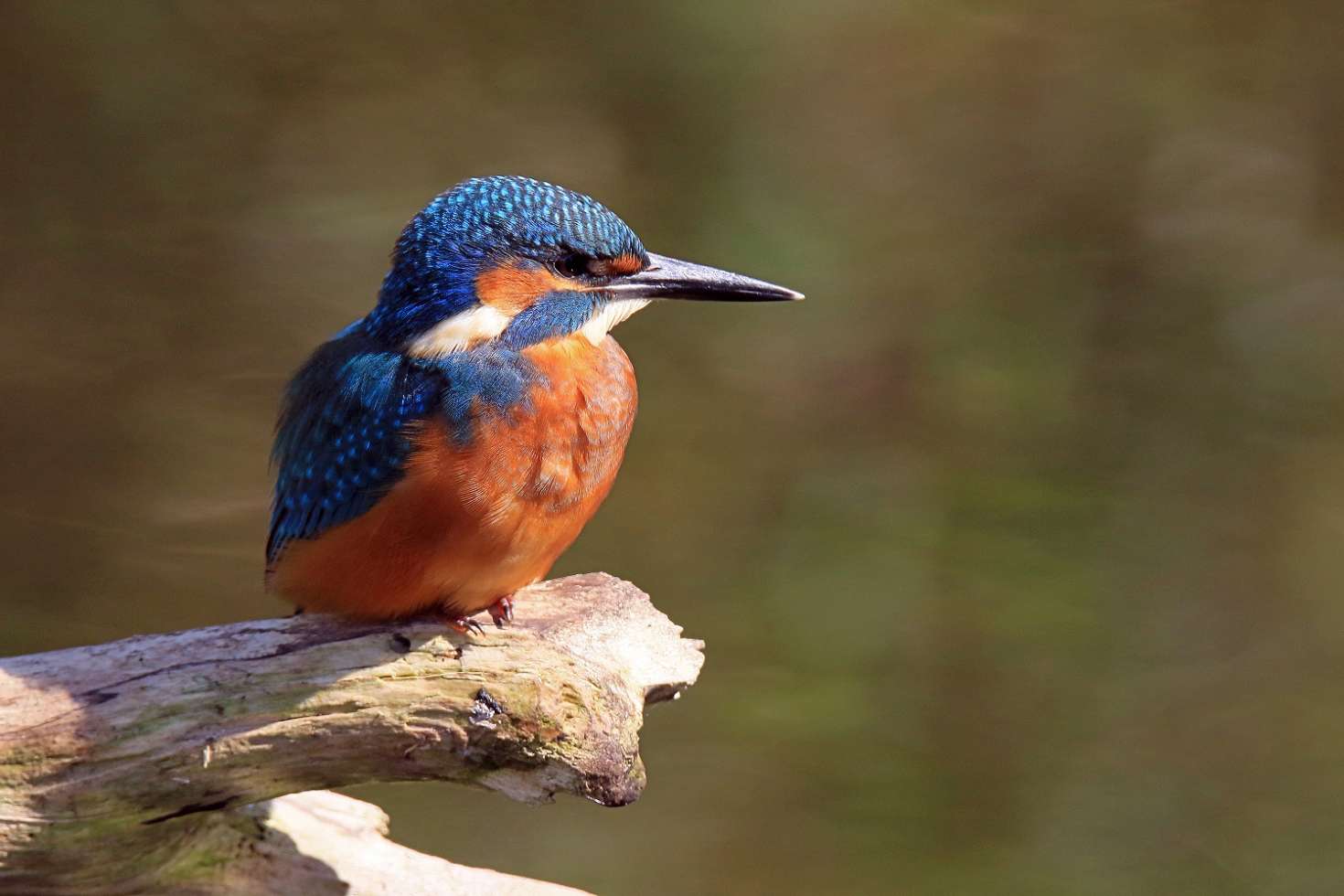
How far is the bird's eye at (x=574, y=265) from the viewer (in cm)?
216

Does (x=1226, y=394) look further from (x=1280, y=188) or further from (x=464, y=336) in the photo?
(x=464, y=336)

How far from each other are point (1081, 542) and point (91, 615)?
2834 mm

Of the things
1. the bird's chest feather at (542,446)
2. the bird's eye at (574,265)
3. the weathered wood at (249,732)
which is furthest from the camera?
the bird's eye at (574,265)

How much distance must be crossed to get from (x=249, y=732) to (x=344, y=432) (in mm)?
484

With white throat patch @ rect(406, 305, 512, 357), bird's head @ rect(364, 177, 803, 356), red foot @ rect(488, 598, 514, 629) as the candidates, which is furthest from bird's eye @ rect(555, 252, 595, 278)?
red foot @ rect(488, 598, 514, 629)

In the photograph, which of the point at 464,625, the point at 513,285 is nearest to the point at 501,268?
the point at 513,285

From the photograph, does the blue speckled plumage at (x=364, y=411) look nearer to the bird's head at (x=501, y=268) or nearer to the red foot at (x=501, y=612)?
the bird's head at (x=501, y=268)

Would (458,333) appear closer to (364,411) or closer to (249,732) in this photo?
(364,411)

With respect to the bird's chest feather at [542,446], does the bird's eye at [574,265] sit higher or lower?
higher

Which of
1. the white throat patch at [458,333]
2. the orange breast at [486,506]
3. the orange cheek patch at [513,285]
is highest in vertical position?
the orange cheek patch at [513,285]

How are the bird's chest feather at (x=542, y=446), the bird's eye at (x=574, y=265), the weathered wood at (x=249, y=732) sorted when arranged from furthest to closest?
the bird's eye at (x=574, y=265), the bird's chest feather at (x=542, y=446), the weathered wood at (x=249, y=732)

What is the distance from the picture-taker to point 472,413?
203 centimetres

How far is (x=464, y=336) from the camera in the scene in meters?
2.10

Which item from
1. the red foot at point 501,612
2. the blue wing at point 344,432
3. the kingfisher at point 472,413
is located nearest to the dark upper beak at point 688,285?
the kingfisher at point 472,413
